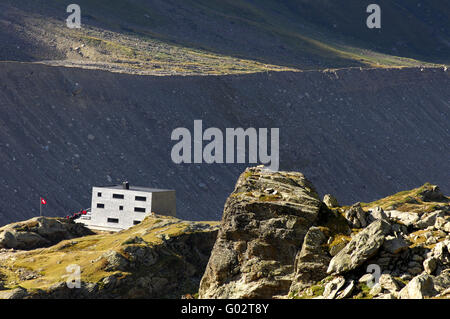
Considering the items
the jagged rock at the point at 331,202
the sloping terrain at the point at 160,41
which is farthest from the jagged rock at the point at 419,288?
the sloping terrain at the point at 160,41

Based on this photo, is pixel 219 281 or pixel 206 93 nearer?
pixel 219 281

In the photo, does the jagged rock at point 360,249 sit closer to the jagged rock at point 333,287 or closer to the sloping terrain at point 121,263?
the jagged rock at point 333,287

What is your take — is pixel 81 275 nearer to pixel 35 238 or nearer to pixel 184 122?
pixel 35 238

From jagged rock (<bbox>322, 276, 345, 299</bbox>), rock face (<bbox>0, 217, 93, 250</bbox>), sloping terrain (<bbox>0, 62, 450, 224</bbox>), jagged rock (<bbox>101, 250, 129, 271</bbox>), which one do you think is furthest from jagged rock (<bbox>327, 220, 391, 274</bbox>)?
sloping terrain (<bbox>0, 62, 450, 224</bbox>)

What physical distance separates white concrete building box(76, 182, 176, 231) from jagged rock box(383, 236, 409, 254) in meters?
51.3

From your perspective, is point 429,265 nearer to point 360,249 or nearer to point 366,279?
point 366,279

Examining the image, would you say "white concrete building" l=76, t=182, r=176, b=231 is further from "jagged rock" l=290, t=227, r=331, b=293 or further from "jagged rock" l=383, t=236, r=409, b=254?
"jagged rock" l=383, t=236, r=409, b=254

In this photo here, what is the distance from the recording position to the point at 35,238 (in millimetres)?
71438

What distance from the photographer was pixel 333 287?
29.8m

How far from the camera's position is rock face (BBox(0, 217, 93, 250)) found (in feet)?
232

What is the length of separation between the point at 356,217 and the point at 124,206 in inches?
1932

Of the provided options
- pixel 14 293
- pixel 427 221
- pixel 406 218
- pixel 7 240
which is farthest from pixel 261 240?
pixel 7 240
